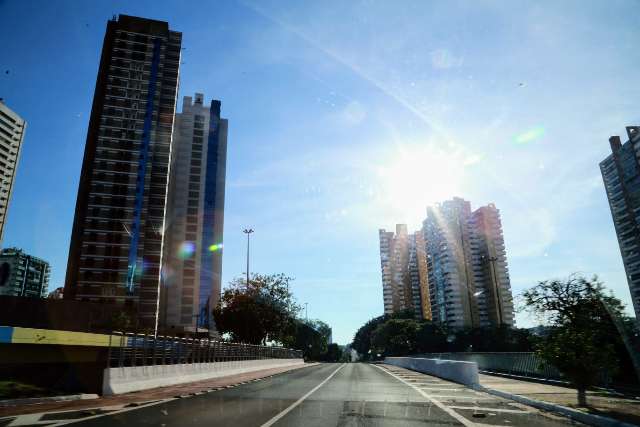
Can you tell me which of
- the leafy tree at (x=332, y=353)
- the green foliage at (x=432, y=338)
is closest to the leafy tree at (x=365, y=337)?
the leafy tree at (x=332, y=353)

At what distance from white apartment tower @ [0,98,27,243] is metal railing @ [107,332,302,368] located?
508ft

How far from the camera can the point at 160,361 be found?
1884 centimetres

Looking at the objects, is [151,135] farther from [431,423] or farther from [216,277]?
[431,423]

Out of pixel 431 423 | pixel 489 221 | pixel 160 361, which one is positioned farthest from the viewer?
pixel 489 221

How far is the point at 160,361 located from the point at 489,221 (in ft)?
474

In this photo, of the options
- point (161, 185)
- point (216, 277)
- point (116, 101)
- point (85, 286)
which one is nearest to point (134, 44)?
point (116, 101)

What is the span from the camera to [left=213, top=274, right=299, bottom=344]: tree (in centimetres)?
6050

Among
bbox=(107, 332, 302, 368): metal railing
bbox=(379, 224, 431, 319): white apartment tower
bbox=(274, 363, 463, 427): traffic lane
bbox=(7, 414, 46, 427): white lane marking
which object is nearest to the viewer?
bbox=(7, 414, 46, 427): white lane marking

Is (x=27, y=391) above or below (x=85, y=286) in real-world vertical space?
below

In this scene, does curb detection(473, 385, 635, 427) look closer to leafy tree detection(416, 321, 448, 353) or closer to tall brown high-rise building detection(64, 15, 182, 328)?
tall brown high-rise building detection(64, 15, 182, 328)

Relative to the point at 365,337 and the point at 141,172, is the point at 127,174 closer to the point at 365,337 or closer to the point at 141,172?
the point at 141,172

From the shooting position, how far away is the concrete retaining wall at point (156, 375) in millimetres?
13747

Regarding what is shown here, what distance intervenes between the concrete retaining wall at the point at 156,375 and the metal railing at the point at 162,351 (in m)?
0.37

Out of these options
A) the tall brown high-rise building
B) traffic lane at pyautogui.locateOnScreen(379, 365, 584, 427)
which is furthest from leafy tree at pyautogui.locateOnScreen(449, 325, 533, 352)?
traffic lane at pyautogui.locateOnScreen(379, 365, 584, 427)
